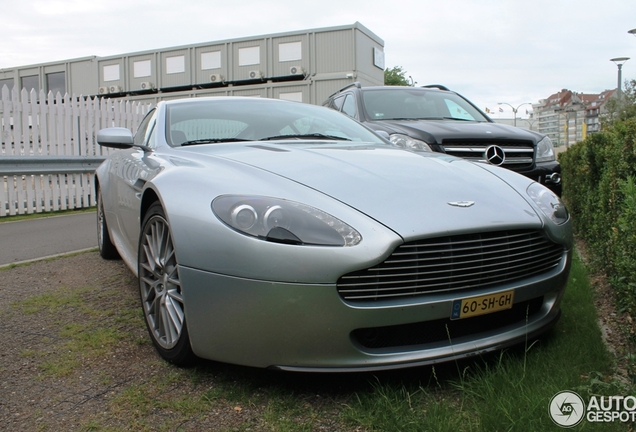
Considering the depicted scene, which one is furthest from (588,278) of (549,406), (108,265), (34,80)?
(34,80)

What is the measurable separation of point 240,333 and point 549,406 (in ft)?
3.80

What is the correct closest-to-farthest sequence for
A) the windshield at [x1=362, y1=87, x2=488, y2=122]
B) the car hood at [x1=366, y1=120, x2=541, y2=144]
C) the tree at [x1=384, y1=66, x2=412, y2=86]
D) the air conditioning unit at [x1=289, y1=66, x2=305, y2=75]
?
the car hood at [x1=366, y1=120, x2=541, y2=144] → the windshield at [x1=362, y1=87, x2=488, y2=122] → the air conditioning unit at [x1=289, y1=66, x2=305, y2=75] → the tree at [x1=384, y1=66, x2=412, y2=86]

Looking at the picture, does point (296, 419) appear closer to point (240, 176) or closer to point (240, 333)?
point (240, 333)

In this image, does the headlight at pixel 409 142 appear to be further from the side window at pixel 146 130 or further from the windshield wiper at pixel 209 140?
the windshield wiper at pixel 209 140

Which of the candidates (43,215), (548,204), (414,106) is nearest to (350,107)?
(414,106)

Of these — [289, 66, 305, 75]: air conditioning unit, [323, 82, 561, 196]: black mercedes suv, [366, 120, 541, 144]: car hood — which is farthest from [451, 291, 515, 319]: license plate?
[289, 66, 305, 75]: air conditioning unit

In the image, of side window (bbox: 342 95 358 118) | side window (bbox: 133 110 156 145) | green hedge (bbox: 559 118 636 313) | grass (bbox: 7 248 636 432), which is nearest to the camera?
grass (bbox: 7 248 636 432)

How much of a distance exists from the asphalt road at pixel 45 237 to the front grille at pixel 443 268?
4.21 meters

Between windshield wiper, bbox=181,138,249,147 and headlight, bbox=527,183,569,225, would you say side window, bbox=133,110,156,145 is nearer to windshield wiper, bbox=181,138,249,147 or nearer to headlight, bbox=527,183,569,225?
windshield wiper, bbox=181,138,249,147

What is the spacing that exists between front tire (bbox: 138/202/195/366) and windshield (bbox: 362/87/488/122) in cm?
442

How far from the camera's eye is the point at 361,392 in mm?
2398

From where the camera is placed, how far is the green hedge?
8.54ft

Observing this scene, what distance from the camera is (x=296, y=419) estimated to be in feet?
7.30

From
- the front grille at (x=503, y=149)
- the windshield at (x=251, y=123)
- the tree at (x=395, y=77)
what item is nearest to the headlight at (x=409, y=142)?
the front grille at (x=503, y=149)
